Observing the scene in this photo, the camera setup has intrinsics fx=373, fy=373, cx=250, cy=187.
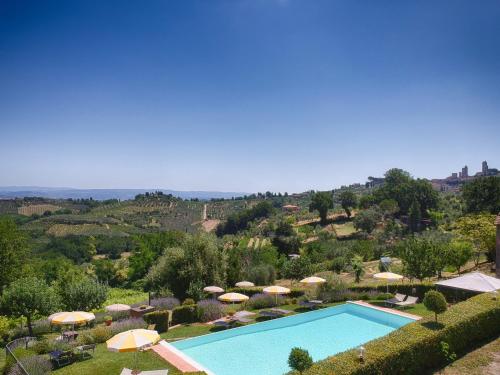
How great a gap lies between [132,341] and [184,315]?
31.5ft

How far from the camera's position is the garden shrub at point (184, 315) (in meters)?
21.7

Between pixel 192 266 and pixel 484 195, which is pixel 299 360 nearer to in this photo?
pixel 192 266

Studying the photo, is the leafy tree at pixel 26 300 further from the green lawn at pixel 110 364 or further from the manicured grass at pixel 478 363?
the manicured grass at pixel 478 363

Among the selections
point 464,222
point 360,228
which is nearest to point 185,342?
point 464,222

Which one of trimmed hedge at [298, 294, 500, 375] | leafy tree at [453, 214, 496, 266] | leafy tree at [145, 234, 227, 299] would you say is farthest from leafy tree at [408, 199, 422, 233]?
trimmed hedge at [298, 294, 500, 375]

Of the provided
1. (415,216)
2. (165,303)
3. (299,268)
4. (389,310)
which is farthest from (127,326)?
(415,216)

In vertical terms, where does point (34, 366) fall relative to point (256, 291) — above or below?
above

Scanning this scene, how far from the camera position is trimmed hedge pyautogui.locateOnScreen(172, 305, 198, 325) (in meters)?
21.7

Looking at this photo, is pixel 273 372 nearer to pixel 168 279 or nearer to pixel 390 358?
pixel 390 358

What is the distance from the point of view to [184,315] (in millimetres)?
21797

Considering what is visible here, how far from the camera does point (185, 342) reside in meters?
17.5

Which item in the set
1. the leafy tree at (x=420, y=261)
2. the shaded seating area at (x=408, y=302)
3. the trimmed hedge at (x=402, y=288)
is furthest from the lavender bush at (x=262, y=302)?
the leafy tree at (x=420, y=261)

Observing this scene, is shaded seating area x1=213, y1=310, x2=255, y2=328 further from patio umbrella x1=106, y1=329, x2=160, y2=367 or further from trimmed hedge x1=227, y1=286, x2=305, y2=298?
patio umbrella x1=106, y1=329, x2=160, y2=367

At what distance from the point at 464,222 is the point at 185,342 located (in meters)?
29.9
